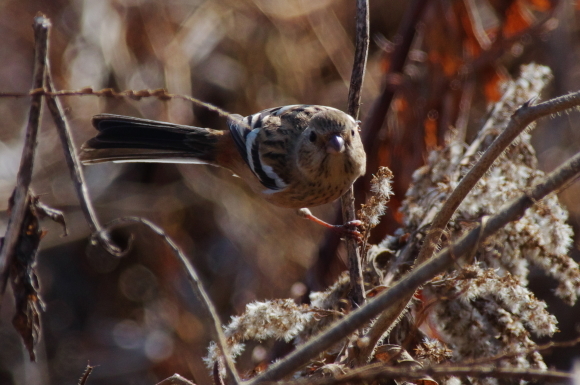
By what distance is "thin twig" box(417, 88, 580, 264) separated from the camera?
1.67m

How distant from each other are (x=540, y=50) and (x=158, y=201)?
13.9 ft

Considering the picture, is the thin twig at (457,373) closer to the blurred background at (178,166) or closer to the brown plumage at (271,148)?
the brown plumage at (271,148)

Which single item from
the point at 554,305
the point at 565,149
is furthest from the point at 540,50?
the point at 554,305

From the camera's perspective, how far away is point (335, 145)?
312 cm

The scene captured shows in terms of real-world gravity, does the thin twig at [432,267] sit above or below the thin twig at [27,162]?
below

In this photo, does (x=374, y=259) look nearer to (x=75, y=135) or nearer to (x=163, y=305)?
(x=163, y=305)

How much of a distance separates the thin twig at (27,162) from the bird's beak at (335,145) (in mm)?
1548

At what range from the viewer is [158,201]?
579cm

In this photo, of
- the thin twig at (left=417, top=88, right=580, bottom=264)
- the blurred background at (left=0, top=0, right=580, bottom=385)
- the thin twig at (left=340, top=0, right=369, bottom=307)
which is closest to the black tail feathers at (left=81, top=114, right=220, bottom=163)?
the thin twig at (left=340, top=0, right=369, bottom=307)

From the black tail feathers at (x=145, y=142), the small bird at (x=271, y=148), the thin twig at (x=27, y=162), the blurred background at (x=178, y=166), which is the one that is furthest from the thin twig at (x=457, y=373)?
the blurred background at (x=178, y=166)

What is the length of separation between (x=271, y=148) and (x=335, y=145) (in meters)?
0.61

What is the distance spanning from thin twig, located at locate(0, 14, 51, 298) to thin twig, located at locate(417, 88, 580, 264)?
147 cm

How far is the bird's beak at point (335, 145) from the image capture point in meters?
3.12

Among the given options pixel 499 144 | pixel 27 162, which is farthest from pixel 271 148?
pixel 499 144
